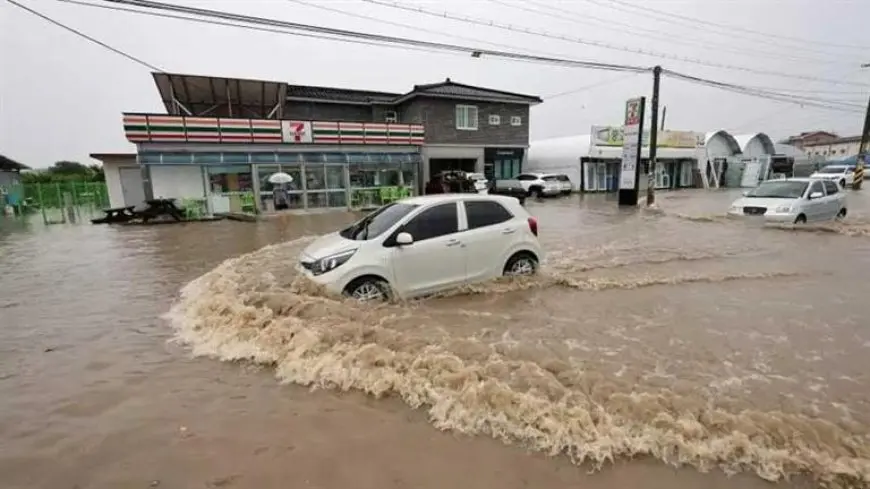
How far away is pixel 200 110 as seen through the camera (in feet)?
70.1

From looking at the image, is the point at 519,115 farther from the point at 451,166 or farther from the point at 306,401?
the point at 306,401

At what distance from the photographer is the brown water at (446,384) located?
2818 millimetres

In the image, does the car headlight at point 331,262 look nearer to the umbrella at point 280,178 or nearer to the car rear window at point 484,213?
the car rear window at point 484,213

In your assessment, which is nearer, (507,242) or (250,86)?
(507,242)

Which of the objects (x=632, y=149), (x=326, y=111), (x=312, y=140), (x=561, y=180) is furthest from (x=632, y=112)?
(x=326, y=111)

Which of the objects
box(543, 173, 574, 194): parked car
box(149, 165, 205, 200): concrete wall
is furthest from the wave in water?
box(543, 173, 574, 194): parked car

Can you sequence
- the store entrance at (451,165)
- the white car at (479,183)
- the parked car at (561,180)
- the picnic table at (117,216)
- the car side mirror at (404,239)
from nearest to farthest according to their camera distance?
the car side mirror at (404,239)
the picnic table at (117,216)
the white car at (479,183)
the store entrance at (451,165)
the parked car at (561,180)

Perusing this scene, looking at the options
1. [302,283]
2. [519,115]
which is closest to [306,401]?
[302,283]

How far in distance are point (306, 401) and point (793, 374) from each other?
172 inches

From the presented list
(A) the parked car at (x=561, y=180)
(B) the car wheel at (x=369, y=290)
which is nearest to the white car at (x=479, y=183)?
(A) the parked car at (x=561, y=180)

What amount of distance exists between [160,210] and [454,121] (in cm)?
1558

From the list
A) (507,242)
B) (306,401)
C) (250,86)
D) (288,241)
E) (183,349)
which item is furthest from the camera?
(250,86)

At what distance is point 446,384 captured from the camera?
3.76 meters

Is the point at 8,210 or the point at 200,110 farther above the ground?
the point at 200,110
